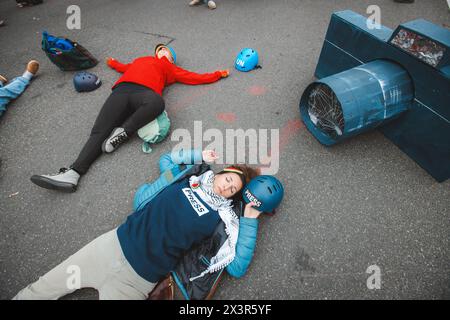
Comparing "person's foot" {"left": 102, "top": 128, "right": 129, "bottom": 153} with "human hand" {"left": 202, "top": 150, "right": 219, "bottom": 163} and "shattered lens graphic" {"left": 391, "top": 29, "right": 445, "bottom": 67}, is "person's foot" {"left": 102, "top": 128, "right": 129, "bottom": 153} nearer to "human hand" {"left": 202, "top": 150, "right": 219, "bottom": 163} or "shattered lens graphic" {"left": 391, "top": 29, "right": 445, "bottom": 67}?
"human hand" {"left": 202, "top": 150, "right": 219, "bottom": 163}

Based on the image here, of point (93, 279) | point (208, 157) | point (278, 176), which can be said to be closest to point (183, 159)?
point (208, 157)

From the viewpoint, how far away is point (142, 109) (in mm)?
2324

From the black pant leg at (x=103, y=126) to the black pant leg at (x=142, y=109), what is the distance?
9 centimetres

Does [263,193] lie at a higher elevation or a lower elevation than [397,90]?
lower

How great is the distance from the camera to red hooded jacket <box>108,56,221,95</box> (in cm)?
255

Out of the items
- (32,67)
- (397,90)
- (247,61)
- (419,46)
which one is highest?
(419,46)

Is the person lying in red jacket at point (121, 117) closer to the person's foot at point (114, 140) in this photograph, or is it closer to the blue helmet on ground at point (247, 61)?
the person's foot at point (114, 140)

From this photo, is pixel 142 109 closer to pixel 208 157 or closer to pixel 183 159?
pixel 183 159

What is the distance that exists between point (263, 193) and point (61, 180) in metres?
1.75

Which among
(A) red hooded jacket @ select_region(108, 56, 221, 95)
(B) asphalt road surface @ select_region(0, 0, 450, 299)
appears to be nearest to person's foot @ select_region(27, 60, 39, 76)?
(B) asphalt road surface @ select_region(0, 0, 450, 299)

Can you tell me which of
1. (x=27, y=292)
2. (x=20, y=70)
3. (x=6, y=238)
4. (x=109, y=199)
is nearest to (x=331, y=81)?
(x=109, y=199)

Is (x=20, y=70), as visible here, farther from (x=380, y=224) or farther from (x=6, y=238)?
(x=380, y=224)

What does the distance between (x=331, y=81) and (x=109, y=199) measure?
7.07 feet

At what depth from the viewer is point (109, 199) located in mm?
2104
